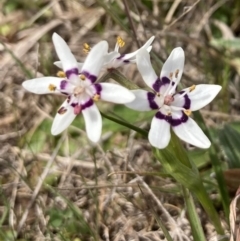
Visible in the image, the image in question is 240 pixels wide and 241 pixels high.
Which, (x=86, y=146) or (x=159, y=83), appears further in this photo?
(x=86, y=146)

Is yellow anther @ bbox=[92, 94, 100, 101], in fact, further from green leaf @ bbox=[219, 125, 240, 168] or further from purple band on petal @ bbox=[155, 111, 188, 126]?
green leaf @ bbox=[219, 125, 240, 168]

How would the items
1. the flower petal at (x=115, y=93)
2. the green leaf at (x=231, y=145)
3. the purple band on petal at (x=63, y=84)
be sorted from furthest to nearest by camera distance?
the green leaf at (x=231, y=145)
the purple band on petal at (x=63, y=84)
the flower petal at (x=115, y=93)

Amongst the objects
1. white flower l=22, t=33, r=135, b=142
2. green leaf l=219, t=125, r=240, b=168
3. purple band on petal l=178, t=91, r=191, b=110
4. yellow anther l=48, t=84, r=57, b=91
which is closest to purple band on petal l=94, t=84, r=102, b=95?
white flower l=22, t=33, r=135, b=142

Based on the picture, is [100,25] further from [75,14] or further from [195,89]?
[195,89]

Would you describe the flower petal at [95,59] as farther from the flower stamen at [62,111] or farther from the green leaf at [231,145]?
the green leaf at [231,145]

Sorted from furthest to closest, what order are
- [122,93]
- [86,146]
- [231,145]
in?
1. [86,146]
2. [231,145]
3. [122,93]

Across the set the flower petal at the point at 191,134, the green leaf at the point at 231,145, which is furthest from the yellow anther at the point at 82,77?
the green leaf at the point at 231,145


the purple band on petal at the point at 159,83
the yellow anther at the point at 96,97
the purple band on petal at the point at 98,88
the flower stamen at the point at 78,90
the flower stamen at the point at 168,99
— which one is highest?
the flower stamen at the point at 78,90

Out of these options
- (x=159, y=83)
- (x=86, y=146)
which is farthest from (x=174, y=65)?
(x=86, y=146)

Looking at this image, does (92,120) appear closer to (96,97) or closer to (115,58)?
(96,97)
